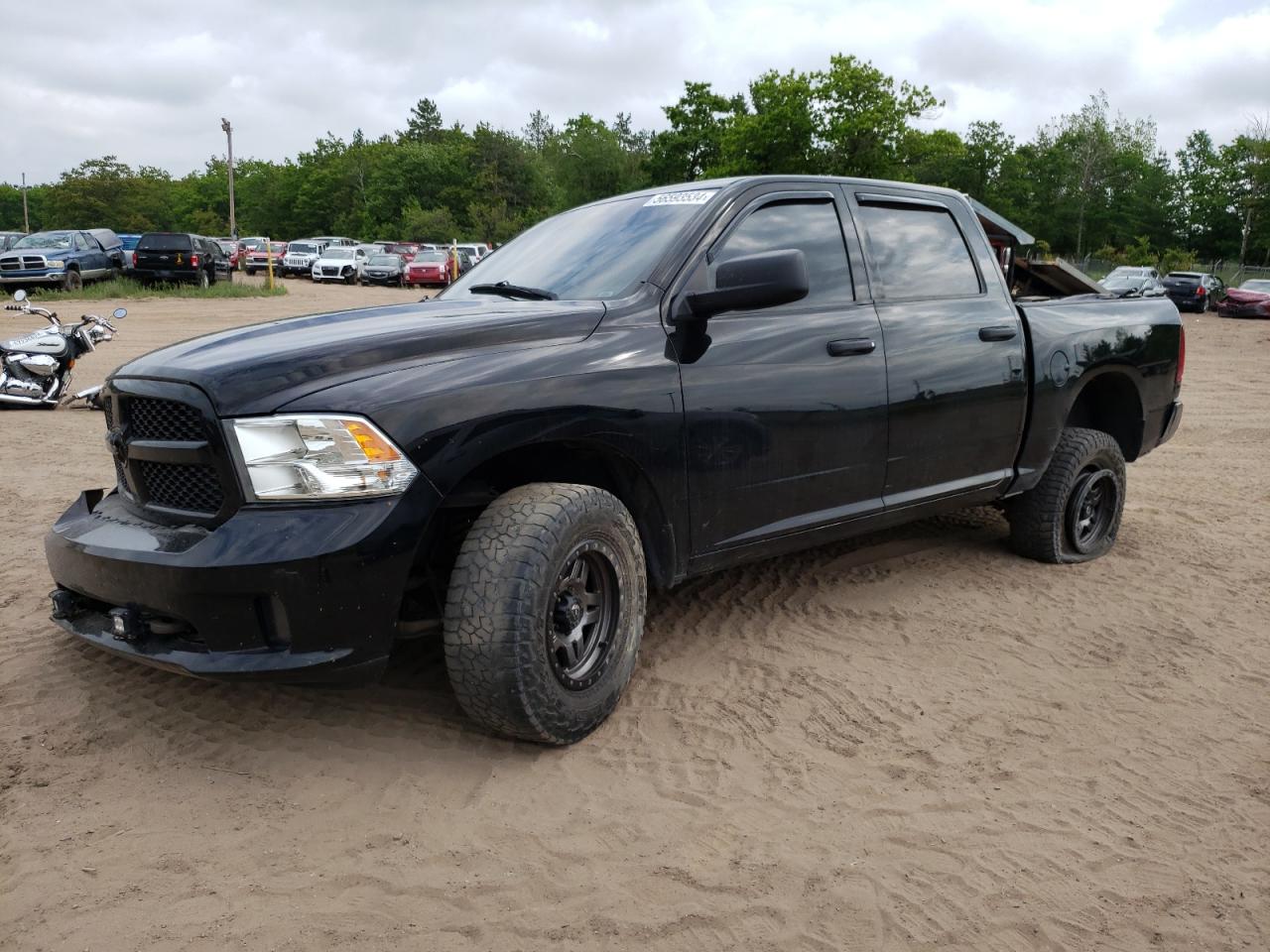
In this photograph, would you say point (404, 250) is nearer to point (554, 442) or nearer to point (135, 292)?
point (135, 292)

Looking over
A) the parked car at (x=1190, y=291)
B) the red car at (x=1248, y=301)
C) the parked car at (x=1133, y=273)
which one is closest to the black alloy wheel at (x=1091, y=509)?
the parked car at (x=1133, y=273)

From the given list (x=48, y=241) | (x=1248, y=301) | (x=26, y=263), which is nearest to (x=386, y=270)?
(x=48, y=241)

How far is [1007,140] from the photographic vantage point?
61.1 metres

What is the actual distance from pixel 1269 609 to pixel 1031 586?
1.04 meters

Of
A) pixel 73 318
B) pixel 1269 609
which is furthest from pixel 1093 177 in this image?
pixel 1269 609

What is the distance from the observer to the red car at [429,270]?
1369 inches

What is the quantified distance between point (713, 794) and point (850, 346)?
186cm

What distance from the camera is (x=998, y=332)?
4.61m

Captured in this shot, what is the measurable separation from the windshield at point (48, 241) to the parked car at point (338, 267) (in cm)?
1353

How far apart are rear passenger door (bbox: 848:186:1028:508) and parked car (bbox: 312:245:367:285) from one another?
35482 millimetres

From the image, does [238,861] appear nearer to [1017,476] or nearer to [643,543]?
[643,543]

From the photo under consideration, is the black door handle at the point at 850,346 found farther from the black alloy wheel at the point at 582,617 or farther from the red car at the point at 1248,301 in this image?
the red car at the point at 1248,301

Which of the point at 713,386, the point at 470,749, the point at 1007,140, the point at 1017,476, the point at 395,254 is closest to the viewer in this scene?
the point at 470,749

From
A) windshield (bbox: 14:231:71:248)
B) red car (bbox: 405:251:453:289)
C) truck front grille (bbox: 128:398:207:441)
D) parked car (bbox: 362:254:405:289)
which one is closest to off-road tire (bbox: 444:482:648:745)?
truck front grille (bbox: 128:398:207:441)
